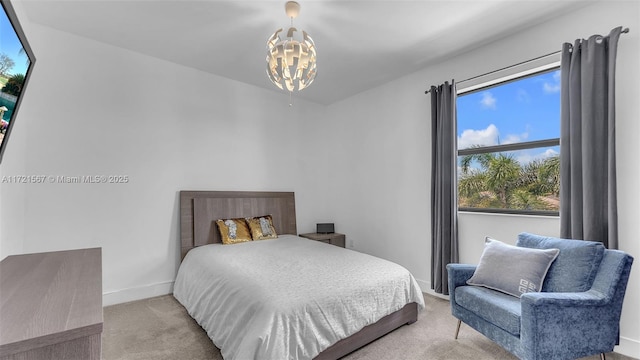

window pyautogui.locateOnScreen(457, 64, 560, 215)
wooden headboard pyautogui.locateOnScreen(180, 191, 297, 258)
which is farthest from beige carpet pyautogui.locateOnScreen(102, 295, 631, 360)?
window pyautogui.locateOnScreen(457, 64, 560, 215)

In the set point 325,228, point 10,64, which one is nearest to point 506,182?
point 325,228

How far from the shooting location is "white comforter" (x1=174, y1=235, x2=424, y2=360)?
1729 millimetres

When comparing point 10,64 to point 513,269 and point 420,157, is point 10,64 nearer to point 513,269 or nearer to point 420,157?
point 513,269

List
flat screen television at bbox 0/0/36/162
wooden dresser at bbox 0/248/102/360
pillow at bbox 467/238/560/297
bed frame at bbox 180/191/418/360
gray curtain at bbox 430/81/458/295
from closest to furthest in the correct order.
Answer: wooden dresser at bbox 0/248/102/360
flat screen television at bbox 0/0/36/162
pillow at bbox 467/238/560/297
bed frame at bbox 180/191/418/360
gray curtain at bbox 430/81/458/295

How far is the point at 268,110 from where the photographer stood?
422cm

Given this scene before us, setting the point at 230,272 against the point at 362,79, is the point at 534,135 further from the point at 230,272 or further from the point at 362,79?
the point at 230,272

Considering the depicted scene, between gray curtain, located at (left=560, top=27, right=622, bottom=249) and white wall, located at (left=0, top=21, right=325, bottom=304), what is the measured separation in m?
3.43

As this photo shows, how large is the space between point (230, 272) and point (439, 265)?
219 cm

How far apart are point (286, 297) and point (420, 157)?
244cm

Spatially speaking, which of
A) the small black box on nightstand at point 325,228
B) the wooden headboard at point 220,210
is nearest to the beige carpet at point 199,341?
the wooden headboard at point 220,210

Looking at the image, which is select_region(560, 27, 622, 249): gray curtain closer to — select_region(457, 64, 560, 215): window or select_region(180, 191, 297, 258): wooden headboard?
select_region(457, 64, 560, 215): window

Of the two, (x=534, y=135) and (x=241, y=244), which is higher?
(x=534, y=135)

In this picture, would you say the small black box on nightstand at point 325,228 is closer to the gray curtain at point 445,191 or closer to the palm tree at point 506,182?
the gray curtain at point 445,191

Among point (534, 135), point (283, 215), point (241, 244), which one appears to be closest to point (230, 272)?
point (241, 244)
